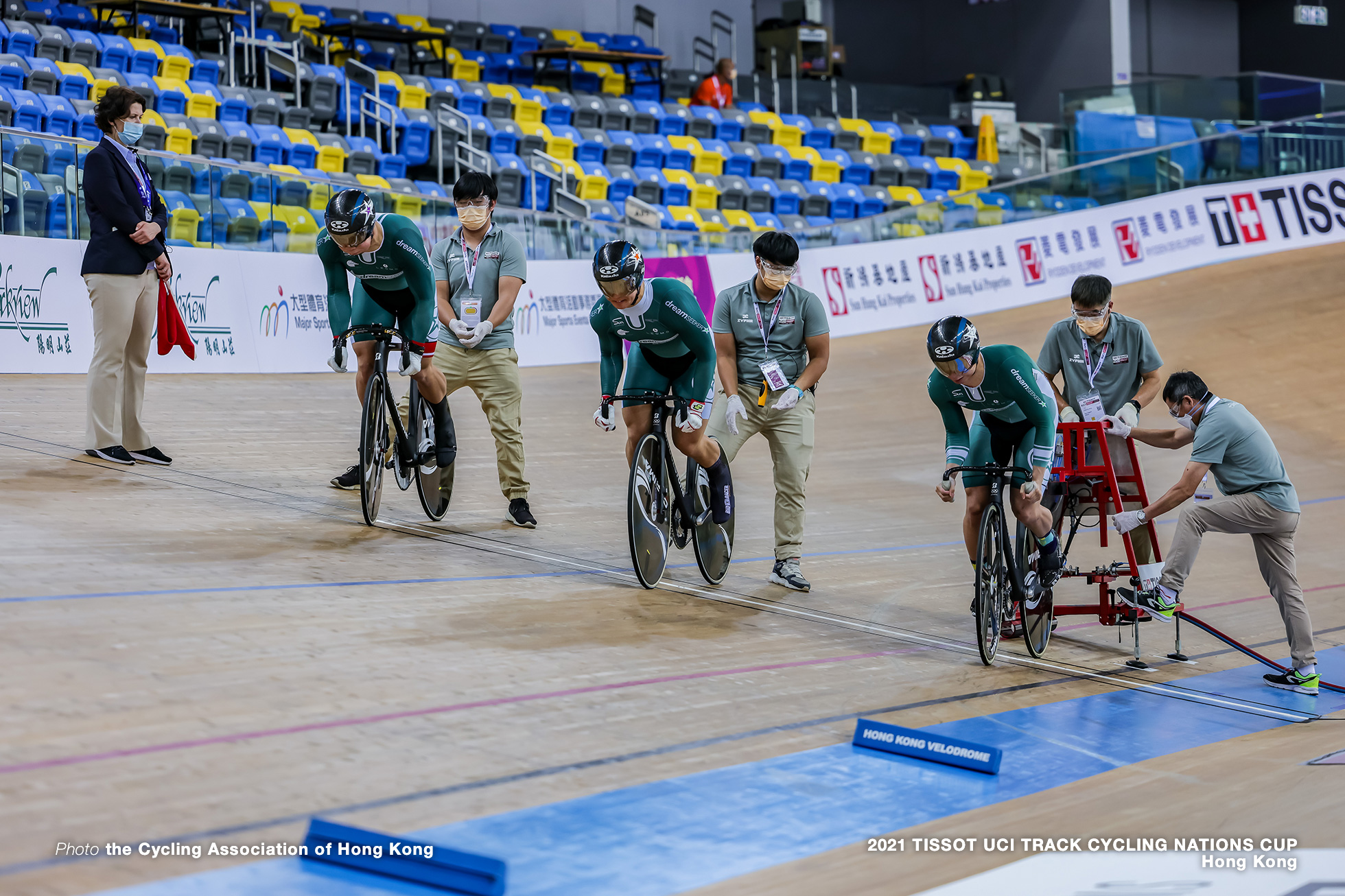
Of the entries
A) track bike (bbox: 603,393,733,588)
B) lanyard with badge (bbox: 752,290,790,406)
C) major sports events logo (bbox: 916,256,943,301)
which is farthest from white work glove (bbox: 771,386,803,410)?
major sports events logo (bbox: 916,256,943,301)

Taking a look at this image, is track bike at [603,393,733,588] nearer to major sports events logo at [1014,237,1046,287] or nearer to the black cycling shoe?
the black cycling shoe

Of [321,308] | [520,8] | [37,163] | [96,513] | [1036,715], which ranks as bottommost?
[1036,715]

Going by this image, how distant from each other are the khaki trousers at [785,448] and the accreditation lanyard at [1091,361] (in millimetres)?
1252

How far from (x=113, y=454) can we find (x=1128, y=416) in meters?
4.97

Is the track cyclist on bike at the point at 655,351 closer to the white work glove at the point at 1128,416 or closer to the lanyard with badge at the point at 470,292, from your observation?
the lanyard with badge at the point at 470,292

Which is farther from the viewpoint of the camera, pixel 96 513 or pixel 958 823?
pixel 96 513

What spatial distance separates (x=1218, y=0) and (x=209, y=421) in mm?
27521

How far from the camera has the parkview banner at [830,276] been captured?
892cm

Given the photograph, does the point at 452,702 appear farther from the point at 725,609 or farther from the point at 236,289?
the point at 236,289

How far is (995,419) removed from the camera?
5.18m

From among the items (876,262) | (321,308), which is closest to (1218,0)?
(876,262)

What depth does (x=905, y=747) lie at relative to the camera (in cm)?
364

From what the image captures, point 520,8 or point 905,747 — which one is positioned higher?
point 520,8

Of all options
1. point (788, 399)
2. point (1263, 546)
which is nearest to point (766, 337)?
point (788, 399)
